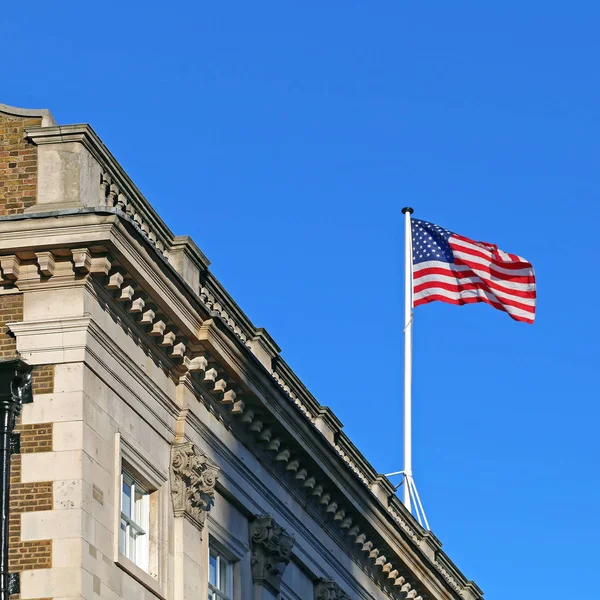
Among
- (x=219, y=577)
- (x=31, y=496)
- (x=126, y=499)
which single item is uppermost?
(x=126, y=499)

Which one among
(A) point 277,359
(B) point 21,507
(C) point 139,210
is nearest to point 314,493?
(A) point 277,359

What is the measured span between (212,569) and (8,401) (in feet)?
22.0

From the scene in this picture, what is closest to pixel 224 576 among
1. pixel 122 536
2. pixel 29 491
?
pixel 122 536

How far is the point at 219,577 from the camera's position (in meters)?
31.8

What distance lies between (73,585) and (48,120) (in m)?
7.70

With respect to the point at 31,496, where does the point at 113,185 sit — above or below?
above

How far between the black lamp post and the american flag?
20.2m

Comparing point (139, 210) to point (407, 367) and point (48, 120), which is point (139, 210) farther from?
point (407, 367)

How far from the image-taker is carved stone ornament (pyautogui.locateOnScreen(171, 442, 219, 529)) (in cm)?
2938

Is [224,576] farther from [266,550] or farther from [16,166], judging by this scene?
[16,166]

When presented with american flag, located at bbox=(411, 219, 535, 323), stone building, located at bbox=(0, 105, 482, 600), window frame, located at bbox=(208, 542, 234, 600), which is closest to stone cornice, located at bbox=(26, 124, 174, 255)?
stone building, located at bbox=(0, 105, 482, 600)

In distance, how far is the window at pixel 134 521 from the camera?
2780 centimetres

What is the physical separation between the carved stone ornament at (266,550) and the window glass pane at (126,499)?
5093 mm

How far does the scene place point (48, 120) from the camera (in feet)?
94.4
